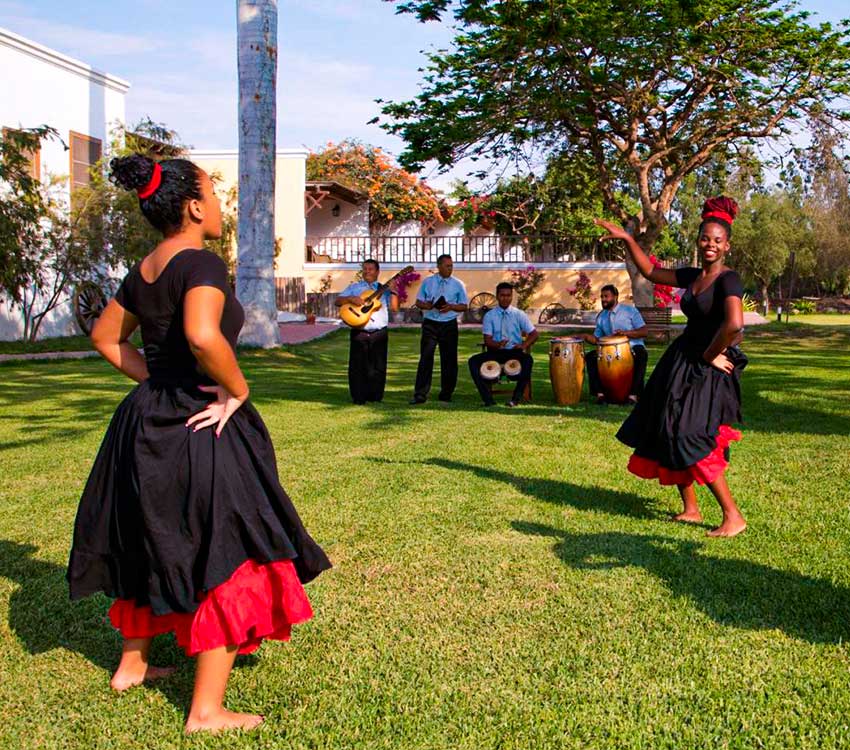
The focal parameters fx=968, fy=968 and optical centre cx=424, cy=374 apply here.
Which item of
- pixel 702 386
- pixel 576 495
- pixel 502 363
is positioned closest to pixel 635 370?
pixel 502 363

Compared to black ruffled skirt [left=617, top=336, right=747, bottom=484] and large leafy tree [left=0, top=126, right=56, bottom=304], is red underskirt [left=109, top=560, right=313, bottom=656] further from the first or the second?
large leafy tree [left=0, top=126, right=56, bottom=304]

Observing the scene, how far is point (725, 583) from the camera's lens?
4746 millimetres

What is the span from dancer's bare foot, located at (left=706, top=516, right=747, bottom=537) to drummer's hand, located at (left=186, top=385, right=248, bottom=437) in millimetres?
3354

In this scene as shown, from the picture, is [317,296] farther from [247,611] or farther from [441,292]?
[247,611]

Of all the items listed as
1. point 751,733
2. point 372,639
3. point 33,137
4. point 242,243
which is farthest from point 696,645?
point 242,243

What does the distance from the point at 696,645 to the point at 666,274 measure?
9.07ft

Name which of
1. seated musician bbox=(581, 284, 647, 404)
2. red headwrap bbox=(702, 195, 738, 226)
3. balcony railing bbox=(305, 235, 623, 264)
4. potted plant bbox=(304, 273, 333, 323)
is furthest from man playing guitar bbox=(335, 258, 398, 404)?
potted plant bbox=(304, 273, 333, 323)

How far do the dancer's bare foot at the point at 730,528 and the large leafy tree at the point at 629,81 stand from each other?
1442cm

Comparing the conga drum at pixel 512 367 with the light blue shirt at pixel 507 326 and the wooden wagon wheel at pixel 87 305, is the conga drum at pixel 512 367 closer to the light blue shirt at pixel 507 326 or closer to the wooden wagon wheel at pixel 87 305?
the light blue shirt at pixel 507 326

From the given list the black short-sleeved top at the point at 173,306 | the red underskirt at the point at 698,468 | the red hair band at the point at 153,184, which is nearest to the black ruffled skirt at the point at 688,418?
the red underskirt at the point at 698,468

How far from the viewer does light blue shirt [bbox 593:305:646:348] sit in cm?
1188

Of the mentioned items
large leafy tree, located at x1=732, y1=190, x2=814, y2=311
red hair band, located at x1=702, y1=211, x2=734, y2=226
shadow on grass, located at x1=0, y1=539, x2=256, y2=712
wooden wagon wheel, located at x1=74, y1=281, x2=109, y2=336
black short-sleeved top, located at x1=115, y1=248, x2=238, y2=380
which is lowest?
shadow on grass, located at x1=0, y1=539, x2=256, y2=712

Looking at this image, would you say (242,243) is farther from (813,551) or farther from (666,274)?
(813,551)

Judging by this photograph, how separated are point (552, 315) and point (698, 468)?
2814 cm
